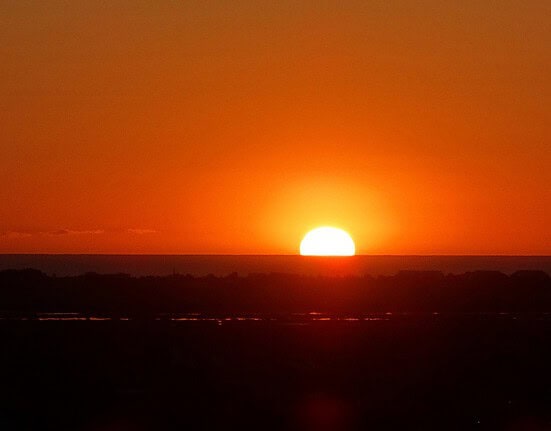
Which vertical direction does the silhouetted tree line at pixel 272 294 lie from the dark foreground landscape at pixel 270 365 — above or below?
above

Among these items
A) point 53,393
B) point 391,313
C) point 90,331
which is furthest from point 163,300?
point 53,393

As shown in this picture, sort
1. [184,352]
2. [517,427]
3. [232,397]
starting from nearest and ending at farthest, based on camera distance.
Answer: [517,427], [232,397], [184,352]

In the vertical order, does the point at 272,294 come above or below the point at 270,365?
above

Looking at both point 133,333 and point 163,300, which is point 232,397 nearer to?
point 133,333

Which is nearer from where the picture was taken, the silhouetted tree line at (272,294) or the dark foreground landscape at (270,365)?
the dark foreground landscape at (270,365)

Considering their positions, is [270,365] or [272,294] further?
[272,294]
